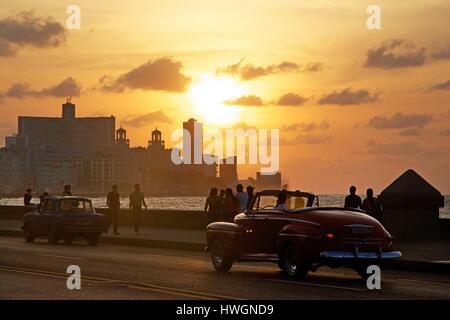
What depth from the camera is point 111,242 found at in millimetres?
38781

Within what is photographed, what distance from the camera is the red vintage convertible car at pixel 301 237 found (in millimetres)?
21188

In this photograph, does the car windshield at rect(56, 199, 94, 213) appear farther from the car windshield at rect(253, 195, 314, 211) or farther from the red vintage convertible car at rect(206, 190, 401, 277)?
the car windshield at rect(253, 195, 314, 211)

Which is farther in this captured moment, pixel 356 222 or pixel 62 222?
pixel 62 222

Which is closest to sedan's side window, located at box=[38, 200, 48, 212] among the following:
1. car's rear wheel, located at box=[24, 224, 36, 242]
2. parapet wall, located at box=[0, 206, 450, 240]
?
car's rear wheel, located at box=[24, 224, 36, 242]

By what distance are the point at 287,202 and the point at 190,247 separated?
1040cm

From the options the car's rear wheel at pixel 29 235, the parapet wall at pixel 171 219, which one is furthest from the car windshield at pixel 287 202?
the parapet wall at pixel 171 219

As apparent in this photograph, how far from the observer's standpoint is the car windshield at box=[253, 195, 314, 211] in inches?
927

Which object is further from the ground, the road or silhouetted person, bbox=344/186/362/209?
silhouetted person, bbox=344/186/362/209

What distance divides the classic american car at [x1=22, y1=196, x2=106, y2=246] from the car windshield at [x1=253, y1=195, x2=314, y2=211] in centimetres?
1385

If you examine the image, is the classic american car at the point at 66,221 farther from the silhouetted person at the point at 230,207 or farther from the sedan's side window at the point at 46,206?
the silhouetted person at the point at 230,207

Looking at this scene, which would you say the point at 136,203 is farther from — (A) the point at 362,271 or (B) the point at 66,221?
(A) the point at 362,271
